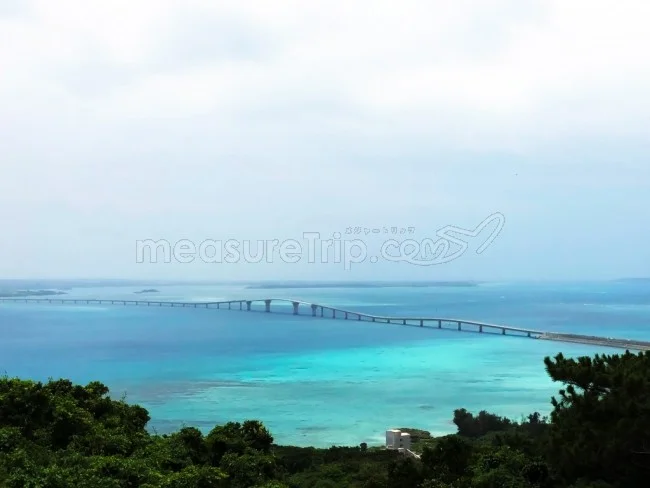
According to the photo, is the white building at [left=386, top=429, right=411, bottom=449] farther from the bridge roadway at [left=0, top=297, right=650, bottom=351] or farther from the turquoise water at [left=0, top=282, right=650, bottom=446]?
the bridge roadway at [left=0, top=297, right=650, bottom=351]

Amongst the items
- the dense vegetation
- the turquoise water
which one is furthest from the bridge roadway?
the dense vegetation

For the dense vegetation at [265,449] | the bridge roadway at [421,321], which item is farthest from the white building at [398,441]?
the bridge roadway at [421,321]

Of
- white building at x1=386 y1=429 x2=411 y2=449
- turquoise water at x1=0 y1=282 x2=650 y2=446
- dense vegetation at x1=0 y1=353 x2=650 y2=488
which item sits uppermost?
dense vegetation at x1=0 y1=353 x2=650 y2=488

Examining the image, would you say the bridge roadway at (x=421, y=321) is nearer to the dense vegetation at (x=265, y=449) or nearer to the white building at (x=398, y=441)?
the white building at (x=398, y=441)

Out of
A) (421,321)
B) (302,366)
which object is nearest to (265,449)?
(302,366)

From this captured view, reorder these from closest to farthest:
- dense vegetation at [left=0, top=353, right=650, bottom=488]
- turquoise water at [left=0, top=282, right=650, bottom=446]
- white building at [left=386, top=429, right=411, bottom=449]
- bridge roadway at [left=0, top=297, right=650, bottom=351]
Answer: dense vegetation at [left=0, top=353, right=650, bottom=488]
white building at [left=386, top=429, right=411, bottom=449]
turquoise water at [left=0, top=282, right=650, bottom=446]
bridge roadway at [left=0, top=297, right=650, bottom=351]

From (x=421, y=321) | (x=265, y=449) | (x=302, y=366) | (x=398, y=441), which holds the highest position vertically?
(x=265, y=449)

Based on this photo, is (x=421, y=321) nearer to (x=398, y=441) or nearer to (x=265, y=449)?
(x=398, y=441)
